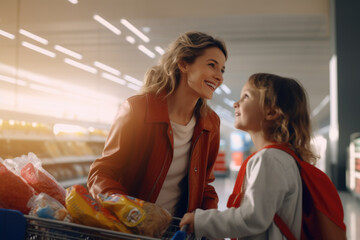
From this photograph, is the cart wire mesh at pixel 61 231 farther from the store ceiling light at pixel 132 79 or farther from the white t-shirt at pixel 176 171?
the store ceiling light at pixel 132 79

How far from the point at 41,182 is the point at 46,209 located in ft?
0.67

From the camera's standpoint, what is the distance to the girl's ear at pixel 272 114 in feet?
4.78

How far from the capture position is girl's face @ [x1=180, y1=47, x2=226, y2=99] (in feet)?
5.63

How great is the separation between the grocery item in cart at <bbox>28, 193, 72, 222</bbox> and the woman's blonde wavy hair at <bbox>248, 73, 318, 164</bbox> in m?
0.90

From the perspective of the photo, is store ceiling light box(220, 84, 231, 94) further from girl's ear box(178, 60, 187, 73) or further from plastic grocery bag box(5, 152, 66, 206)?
plastic grocery bag box(5, 152, 66, 206)

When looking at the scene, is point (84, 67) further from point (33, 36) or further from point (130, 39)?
point (33, 36)

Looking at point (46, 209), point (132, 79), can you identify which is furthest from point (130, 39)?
point (46, 209)

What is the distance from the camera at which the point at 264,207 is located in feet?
3.91

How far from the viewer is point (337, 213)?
4.01 feet

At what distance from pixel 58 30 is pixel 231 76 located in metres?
8.95

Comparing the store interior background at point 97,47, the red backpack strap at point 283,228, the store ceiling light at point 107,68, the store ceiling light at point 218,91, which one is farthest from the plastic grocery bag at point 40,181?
the store ceiling light at point 218,91

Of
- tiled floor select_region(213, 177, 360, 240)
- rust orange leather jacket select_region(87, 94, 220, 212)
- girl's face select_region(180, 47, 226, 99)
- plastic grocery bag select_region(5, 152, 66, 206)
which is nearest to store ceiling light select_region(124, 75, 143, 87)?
tiled floor select_region(213, 177, 360, 240)

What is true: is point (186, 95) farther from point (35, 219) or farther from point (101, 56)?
point (101, 56)

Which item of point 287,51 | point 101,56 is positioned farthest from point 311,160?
point 101,56
